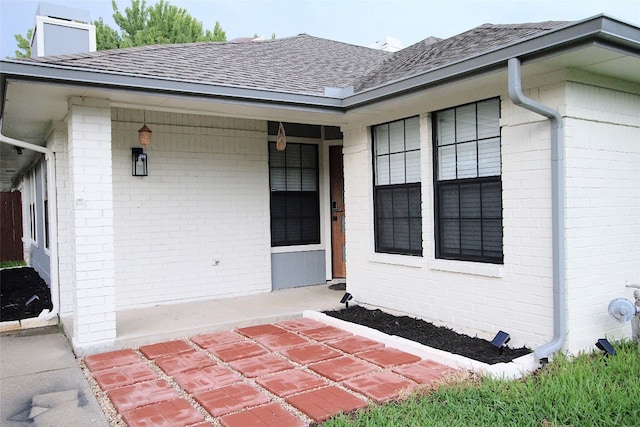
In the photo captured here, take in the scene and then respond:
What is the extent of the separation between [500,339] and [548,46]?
2.44 meters

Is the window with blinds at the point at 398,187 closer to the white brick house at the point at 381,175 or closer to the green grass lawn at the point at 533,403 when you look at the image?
the white brick house at the point at 381,175

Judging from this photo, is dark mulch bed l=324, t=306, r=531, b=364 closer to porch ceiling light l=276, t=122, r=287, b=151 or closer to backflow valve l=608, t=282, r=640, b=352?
backflow valve l=608, t=282, r=640, b=352

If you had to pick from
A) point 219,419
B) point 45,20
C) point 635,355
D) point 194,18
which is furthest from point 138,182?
point 194,18

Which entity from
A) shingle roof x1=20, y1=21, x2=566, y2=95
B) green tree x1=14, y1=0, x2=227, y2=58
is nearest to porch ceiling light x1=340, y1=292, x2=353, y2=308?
shingle roof x1=20, y1=21, x2=566, y2=95

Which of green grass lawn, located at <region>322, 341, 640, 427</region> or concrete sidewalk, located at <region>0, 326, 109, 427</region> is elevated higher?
green grass lawn, located at <region>322, 341, 640, 427</region>

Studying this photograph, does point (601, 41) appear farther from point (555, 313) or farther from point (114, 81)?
point (114, 81)

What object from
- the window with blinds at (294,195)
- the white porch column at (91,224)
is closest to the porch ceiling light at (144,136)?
the white porch column at (91,224)

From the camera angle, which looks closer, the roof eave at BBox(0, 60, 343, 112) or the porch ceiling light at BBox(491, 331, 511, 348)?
the roof eave at BBox(0, 60, 343, 112)

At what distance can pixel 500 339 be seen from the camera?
4355 mm

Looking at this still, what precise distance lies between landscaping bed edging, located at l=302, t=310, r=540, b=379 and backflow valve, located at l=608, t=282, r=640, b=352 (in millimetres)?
853

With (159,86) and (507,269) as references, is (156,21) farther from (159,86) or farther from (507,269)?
(507,269)

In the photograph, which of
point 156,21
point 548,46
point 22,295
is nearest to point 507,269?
point 548,46

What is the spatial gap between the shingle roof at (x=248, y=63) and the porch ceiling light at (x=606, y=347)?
12.6 feet

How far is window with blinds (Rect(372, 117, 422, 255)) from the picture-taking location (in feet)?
18.5
